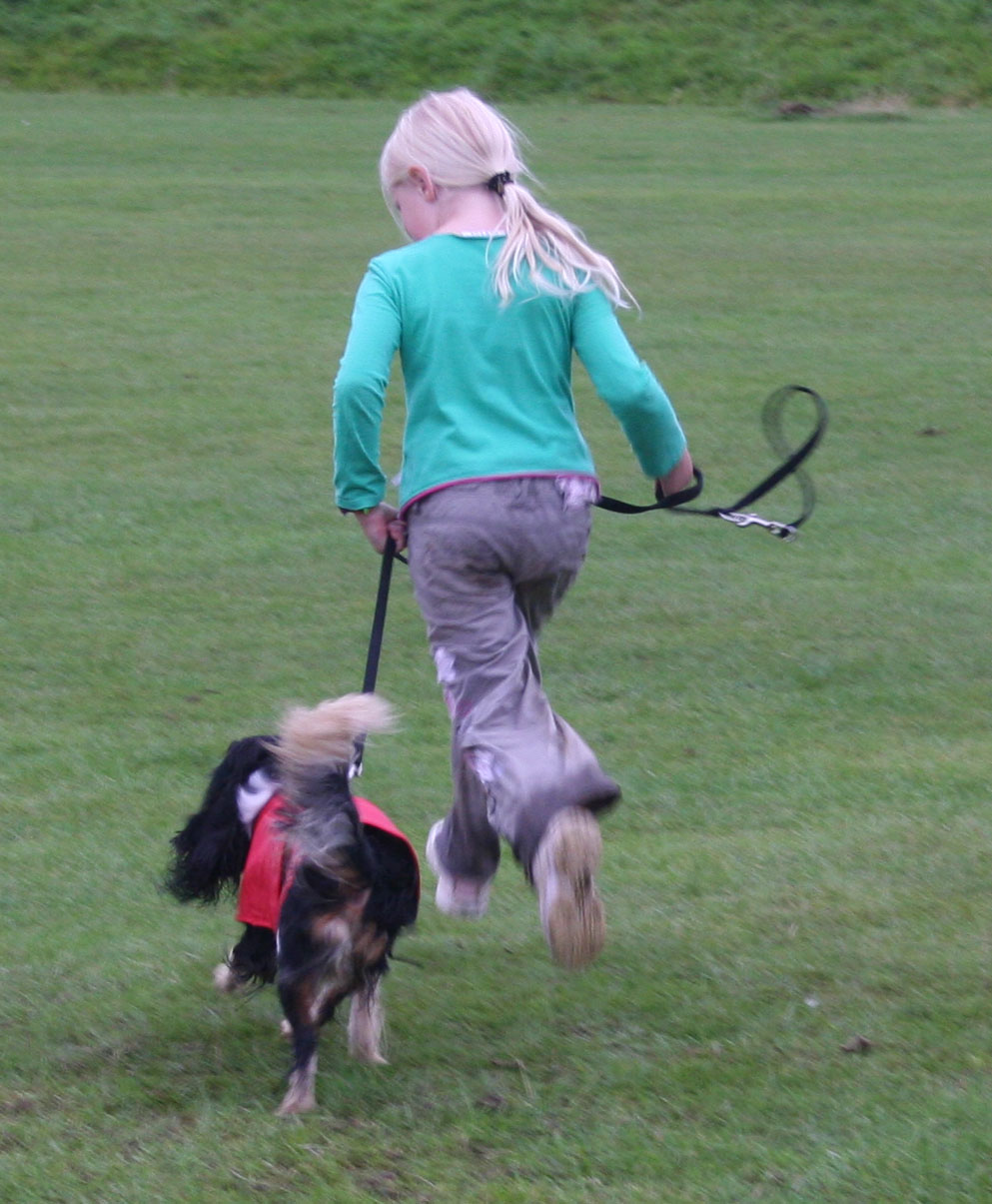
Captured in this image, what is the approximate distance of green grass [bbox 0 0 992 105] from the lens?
25859 millimetres

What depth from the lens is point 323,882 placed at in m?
3.30

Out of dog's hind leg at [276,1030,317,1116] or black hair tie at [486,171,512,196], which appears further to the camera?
black hair tie at [486,171,512,196]

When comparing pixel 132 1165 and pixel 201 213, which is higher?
pixel 132 1165

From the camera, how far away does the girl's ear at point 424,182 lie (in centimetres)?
367

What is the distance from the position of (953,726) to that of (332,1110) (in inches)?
119

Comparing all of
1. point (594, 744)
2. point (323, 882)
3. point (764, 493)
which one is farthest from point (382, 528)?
point (594, 744)

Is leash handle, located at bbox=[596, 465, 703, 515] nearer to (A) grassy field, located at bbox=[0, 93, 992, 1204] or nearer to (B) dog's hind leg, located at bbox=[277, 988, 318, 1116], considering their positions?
(A) grassy field, located at bbox=[0, 93, 992, 1204]

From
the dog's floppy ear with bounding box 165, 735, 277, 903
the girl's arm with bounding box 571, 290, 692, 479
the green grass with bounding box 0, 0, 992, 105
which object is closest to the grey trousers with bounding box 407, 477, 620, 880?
the girl's arm with bounding box 571, 290, 692, 479

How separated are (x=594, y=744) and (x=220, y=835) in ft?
6.81

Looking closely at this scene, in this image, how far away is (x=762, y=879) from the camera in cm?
452

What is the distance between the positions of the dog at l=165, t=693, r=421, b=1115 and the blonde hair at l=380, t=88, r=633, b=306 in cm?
98

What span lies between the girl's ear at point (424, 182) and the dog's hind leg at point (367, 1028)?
5.34 feet

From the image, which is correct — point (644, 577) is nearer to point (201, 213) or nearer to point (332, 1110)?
point (332, 1110)

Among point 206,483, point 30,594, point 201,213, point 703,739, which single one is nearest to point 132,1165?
point 703,739
